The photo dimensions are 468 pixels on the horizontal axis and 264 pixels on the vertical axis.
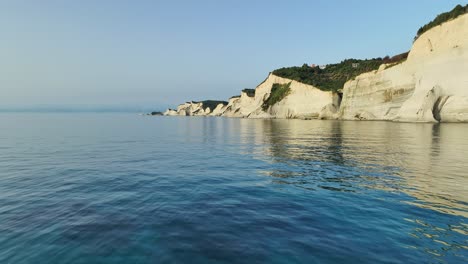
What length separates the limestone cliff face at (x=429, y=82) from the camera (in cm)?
4816

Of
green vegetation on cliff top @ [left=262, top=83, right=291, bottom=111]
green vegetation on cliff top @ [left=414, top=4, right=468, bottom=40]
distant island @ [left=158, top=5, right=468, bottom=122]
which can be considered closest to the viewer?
Answer: distant island @ [left=158, top=5, right=468, bottom=122]

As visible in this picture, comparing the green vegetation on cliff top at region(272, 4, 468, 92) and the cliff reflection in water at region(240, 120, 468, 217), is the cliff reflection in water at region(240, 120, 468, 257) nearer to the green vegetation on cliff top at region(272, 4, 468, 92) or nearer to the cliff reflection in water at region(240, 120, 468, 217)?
the cliff reflection in water at region(240, 120, 468, 217)

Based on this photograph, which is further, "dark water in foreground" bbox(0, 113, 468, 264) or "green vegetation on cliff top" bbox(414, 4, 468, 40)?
"green vegetation on cliff top" bbox(414, 4, 468, 40)

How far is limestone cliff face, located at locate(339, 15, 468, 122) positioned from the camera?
158 feet

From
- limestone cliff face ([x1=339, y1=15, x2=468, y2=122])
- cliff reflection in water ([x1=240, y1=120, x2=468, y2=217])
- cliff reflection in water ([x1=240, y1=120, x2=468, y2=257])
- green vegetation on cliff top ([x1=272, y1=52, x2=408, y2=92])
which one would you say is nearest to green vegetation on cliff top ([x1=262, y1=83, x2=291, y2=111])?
green vegetation on cliff top ([x1=272, y1=52, x2=408, y2=92])

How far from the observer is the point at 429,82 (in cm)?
5347

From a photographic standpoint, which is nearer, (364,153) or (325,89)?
(364,153)

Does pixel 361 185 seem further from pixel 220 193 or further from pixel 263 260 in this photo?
pixel 263 260

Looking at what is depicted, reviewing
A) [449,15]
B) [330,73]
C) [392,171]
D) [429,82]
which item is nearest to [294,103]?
[330,73]

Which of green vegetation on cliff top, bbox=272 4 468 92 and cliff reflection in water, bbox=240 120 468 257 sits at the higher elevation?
green vegetation on cliff top, bbox=272 4 468 92

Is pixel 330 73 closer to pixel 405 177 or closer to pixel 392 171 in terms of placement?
pixel 392 171

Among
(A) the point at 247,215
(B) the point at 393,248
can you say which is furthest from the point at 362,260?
(A) the point at 247,215

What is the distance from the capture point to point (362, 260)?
5887 mm

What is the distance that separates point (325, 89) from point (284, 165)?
8409 centimetres
